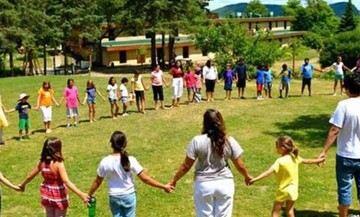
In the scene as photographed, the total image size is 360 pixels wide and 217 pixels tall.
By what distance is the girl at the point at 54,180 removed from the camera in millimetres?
6340

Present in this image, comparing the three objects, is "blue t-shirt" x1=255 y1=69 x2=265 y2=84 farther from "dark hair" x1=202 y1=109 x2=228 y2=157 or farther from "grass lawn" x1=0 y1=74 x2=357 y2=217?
"dark hair" x1=202 y1=109 x2=228 y2=157

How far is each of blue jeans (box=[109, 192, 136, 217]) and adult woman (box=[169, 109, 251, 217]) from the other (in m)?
0.88

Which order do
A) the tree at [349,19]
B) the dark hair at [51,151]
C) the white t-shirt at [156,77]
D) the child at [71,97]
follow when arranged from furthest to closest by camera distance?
1. the tree at [349,19]
2. the white t-shirt at [156,77]
3. the child at [71,97]
4. the dark hair at [51,151]

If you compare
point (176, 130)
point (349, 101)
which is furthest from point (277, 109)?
point (349, 101)

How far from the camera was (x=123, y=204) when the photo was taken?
6.13 metres

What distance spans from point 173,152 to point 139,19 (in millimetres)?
29872

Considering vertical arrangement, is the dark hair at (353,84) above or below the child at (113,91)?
above

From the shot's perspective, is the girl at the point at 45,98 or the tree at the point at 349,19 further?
the tree at the point at 349,19

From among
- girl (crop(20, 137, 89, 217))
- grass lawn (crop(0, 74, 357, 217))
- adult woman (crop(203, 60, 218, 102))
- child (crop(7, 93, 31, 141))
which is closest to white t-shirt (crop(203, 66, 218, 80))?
adult woman (crop(203, 60, 218, 102))

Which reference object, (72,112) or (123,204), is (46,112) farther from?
(123,204)

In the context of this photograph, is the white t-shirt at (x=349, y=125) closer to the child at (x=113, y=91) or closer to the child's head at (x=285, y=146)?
the child's head at (x=285, y=146)

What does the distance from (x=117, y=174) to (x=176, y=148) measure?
8117 millimetres

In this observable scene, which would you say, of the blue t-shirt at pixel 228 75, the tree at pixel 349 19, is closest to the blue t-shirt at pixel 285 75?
the blue t-shirt at pixel 228 75

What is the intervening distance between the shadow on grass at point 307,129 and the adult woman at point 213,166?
878cm
